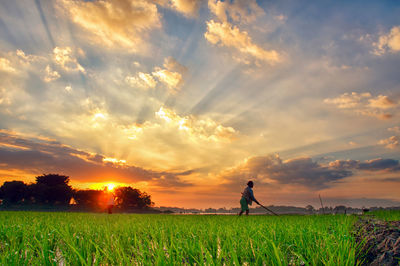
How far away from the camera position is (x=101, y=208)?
146 feet

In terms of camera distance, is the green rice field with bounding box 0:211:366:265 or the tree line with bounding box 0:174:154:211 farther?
the tree line with bounding box 0:174:154:211

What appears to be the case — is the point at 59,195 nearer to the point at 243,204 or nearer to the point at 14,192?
the point at 14,192

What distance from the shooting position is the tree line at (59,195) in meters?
44.4

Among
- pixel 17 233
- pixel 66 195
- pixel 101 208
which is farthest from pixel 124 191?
pixel 17 233

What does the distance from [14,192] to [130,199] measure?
19.0 metres

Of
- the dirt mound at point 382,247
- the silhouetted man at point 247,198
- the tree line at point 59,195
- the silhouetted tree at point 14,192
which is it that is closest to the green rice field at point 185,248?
the dirt mound at point 382,247

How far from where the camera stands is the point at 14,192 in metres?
45.6

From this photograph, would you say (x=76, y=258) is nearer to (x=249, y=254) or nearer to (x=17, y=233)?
(x=249, y=254)

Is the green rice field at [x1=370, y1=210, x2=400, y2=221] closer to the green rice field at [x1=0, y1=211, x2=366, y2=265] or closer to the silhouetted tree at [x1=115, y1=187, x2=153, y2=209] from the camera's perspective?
the green rice field at [x1=0, y1=211, x2=366, y2=265]

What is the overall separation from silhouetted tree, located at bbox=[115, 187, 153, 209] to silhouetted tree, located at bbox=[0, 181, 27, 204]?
49.9 ft

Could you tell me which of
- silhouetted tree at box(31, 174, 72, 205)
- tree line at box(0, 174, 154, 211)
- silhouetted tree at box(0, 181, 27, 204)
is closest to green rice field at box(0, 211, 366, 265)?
tree line at box(0, 174, 154, 211)

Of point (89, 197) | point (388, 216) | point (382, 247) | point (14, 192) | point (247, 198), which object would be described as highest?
point (14, 192)

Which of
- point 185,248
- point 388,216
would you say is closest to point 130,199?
point 388,216

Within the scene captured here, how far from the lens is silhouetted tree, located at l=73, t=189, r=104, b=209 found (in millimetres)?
45438
